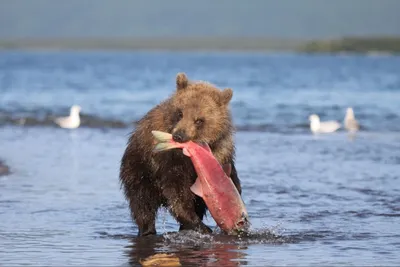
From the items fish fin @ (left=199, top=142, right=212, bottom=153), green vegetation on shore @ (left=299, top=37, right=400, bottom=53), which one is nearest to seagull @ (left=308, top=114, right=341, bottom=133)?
fish fin @ (left=199, top=142, right=212, bottom=153)

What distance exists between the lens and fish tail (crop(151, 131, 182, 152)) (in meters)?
10.2

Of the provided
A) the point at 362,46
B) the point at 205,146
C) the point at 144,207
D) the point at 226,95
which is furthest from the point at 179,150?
the point at 362,46

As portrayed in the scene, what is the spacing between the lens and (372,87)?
53.1 m

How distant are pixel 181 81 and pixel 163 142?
0.74 meters

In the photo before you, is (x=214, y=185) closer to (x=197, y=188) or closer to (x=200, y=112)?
(x=197, y=188)

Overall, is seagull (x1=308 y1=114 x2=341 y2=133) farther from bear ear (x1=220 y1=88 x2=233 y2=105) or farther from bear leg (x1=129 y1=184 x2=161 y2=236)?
bear ear (x1=220 y1=88 x2=233 y2=105)

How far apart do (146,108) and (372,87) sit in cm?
2109

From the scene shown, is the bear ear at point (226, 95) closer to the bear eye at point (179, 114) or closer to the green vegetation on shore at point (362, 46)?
the bear eye at point (179, 114)

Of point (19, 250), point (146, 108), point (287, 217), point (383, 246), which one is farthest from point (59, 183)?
point (146, 108)

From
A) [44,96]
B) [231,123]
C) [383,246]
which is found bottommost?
[383,246]

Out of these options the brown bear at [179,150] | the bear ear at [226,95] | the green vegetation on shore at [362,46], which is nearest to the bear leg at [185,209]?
the brown bear at [179,150]

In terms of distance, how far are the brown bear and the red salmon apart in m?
0.12

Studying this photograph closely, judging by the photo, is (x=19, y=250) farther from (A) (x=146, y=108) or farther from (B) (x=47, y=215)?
(A) (x=146, y=108)

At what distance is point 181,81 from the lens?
10.7 metres
